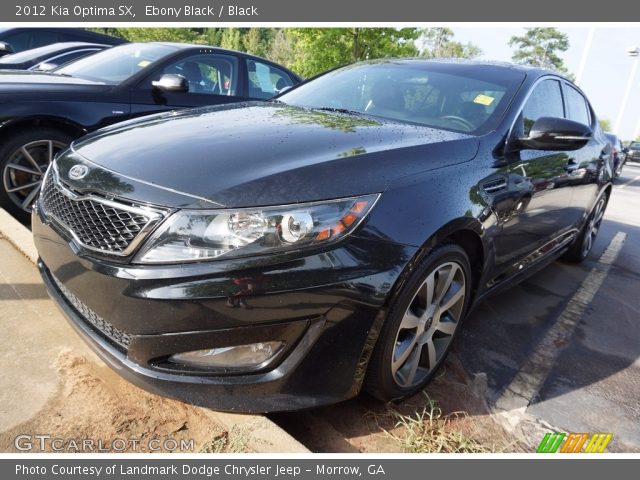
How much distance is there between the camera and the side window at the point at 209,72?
434cm

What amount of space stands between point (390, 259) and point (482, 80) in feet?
5.39

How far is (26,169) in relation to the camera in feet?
11.1

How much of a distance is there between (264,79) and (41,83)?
7.14 ft

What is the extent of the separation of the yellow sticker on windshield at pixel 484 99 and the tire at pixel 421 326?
96 centimetres

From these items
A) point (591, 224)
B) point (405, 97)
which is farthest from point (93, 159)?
point (591, 224)

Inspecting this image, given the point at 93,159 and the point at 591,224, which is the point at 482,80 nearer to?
the point at 93,159

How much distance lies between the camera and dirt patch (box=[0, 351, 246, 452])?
5.75ft

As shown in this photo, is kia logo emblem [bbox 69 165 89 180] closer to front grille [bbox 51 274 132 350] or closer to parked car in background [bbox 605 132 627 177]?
front grille [bbox 51 274 132 350]

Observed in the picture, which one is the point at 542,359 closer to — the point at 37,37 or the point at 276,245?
the point at 276,245

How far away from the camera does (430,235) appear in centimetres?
187

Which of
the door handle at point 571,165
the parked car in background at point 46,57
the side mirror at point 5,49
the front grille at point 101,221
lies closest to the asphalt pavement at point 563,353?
the door handle at point 571,165

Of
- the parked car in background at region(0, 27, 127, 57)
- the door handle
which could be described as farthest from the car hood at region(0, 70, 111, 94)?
the parked car in background at region(0, 27, 127, 57)

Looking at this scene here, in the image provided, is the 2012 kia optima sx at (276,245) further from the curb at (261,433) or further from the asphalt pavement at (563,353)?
the asphalt pavement at (563,353)

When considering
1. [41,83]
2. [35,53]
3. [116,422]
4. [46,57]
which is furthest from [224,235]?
[35,53]
